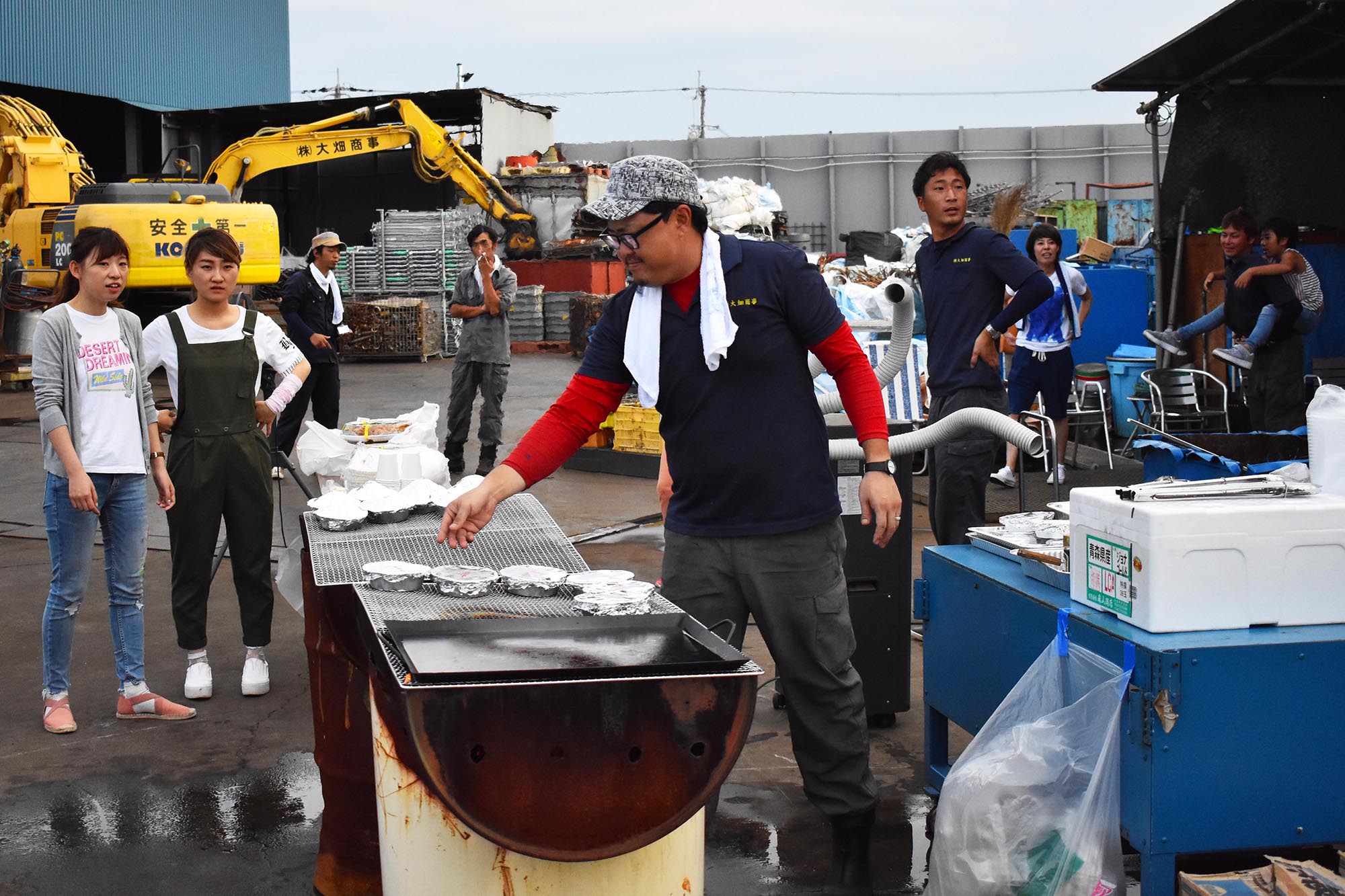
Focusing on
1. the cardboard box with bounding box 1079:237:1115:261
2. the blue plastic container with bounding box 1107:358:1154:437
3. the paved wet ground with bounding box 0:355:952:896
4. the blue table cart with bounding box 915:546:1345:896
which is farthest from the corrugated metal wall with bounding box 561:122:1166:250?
Answer: the blue table cart with bounding box 915:546:1345:896

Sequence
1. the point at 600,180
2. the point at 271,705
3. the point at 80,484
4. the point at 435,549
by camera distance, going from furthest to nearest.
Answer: the point at 600,180 < the point at 271,705 < the point at 80,484 < the point at 435,549

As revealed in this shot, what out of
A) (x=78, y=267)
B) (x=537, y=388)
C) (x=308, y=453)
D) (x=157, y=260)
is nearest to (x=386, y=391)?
→ (x=537, y=388)

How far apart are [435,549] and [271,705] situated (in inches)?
75.0

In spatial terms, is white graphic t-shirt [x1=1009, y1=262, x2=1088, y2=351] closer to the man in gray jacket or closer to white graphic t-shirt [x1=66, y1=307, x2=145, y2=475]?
the man in gray jacket

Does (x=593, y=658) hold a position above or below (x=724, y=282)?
below

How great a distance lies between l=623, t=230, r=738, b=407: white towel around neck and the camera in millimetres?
3318

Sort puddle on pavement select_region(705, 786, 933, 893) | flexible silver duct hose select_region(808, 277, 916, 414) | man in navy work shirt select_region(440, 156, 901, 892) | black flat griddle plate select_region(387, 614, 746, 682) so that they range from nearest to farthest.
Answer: black flat griddle plate select_region(387, 614, 746, 682) → man in navy work shirt select_region(440, 156, 901, 892) → puddle on pavement select_region(705, 786, 933, 893) → flexible silver duct hose select_region(808, 277, 916, 414)

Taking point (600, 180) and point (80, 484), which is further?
point (600, 180)

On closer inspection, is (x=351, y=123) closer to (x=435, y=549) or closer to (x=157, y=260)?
(x=157, y=260)

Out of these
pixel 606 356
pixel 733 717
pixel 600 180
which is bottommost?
pixel 733 717

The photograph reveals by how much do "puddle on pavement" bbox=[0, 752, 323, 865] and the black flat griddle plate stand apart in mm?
1645

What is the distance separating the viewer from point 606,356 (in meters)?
3.55

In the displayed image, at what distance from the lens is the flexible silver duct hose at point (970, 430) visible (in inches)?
160

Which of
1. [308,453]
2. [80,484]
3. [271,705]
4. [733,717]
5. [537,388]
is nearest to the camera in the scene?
[733,717]
